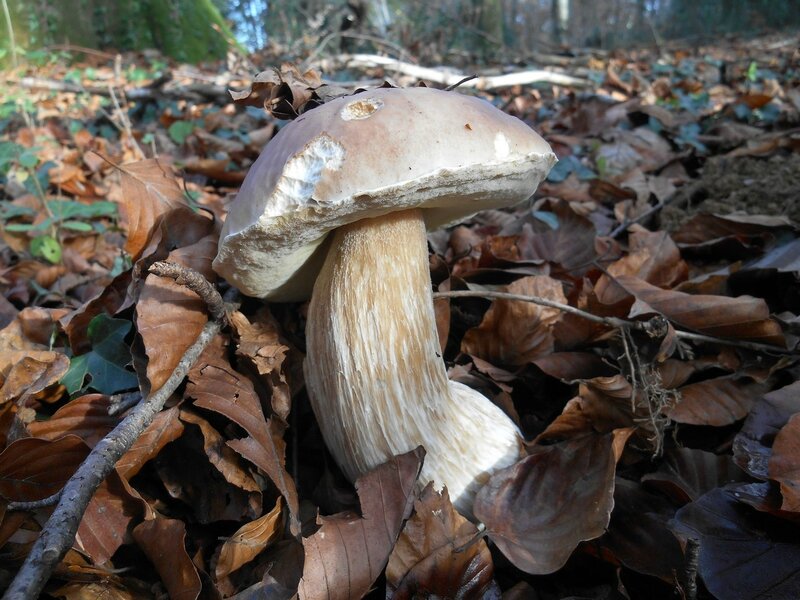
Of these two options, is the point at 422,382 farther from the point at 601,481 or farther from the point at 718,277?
the point at 718,277

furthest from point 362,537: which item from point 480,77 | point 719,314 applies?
point 480,77

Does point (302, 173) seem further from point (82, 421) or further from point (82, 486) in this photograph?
point (82, 421)

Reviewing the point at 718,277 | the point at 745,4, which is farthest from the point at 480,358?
the point at 745,4

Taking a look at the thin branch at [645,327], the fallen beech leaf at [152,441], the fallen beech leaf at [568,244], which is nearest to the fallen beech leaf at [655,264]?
the fallen beech leaf at [568,244]

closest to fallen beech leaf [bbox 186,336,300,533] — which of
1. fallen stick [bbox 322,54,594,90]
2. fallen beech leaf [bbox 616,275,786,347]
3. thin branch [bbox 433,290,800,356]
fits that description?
thin branch [bbox 433,290,800,356]

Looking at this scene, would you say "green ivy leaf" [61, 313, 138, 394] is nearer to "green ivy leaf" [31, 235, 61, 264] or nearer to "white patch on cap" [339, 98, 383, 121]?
"white patch on cap" [339, 98, 383, 121]
